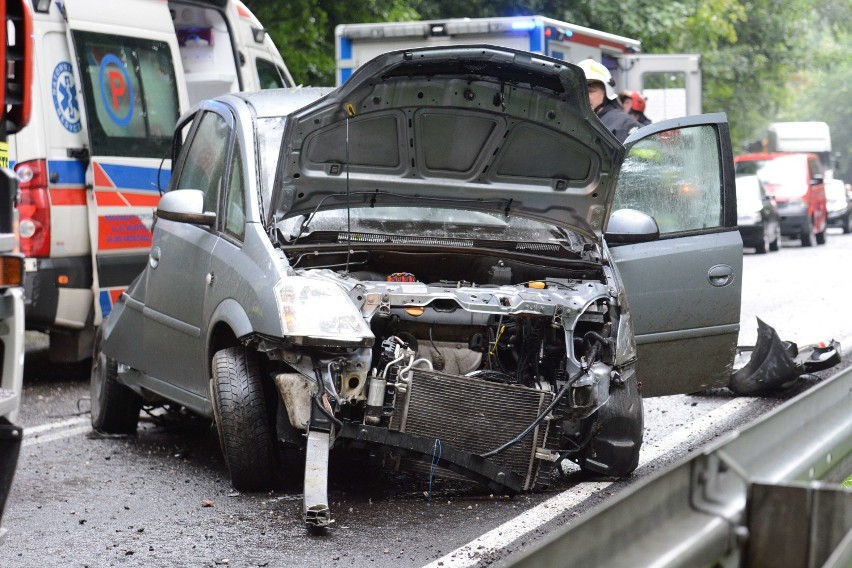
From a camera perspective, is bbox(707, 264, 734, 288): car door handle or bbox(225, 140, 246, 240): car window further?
bbox(707, 264, 734, 288): car door handle

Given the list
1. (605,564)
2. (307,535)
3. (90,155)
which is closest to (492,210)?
(307,535)

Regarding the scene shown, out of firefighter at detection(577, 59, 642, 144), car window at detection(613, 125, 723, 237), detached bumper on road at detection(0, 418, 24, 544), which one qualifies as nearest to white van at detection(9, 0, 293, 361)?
firefighter at detection(577, 59, 642, 144)

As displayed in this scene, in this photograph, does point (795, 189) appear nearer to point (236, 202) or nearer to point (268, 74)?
point (268, 74)

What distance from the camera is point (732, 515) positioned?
9.89 feet

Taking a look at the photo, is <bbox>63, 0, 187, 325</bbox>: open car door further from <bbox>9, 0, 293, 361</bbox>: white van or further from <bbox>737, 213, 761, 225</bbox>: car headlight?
<bbox>737, 213, 761, 225</bbox>: car headlight

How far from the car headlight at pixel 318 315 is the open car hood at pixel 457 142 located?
60 centimetres

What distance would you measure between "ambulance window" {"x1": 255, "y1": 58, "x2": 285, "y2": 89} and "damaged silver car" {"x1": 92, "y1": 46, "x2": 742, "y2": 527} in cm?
528

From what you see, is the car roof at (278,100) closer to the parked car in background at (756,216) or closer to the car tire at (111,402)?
the car tire at (111,402)

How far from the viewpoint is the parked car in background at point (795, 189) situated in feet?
97.7

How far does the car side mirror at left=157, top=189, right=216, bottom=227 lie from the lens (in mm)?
6816

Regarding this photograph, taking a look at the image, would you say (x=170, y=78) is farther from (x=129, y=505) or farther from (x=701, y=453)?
(x=701, y=453)

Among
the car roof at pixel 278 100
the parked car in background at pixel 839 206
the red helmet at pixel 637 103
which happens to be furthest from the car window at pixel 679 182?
the parked car in background at pixel 839 206

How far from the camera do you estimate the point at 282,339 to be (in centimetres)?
604

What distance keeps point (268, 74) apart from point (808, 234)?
19.2 metres
